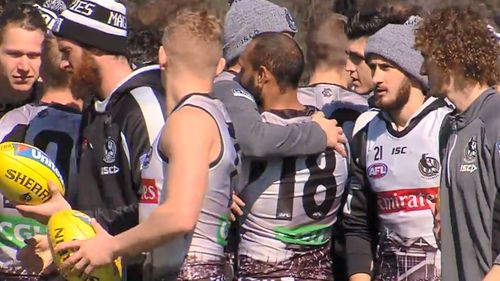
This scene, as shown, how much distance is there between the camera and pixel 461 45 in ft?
18.5

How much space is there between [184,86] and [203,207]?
0.51 meters

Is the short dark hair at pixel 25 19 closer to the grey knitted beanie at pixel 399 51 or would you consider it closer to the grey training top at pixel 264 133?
the grey training top at pixel 264 133

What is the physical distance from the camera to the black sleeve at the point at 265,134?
6305 mm

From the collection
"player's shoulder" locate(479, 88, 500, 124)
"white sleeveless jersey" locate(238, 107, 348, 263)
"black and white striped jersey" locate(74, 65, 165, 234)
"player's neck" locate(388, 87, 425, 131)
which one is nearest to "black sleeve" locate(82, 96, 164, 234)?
"black and white striped jersey" locate(74, 65, 165, 234)

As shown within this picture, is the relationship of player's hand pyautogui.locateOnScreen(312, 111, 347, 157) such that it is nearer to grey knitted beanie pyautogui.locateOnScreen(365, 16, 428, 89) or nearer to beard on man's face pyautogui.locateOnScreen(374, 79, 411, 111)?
beard on man's face pyautogui.locateOnScreen(374, 79, 411, 111)

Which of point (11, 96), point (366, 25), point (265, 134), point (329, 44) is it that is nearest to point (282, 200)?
point (265, 134)

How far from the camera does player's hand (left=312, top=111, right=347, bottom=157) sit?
21.3 ft

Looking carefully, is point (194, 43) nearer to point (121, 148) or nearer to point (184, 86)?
point (184, 86)

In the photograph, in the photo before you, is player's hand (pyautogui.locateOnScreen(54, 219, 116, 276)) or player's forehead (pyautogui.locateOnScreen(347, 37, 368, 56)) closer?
player's hand (pyautogui.locateOnScreen(54, 219, 116, 276))

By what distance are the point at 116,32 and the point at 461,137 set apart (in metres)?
1.85

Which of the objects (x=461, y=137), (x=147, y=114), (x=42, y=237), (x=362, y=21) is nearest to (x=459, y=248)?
(x=461, y=137)

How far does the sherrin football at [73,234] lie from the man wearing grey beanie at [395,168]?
1.55m

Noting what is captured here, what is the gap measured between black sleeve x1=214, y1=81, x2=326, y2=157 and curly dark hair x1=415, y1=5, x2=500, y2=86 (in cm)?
86

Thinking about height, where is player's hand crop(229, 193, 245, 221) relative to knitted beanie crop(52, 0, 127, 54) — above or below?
below
